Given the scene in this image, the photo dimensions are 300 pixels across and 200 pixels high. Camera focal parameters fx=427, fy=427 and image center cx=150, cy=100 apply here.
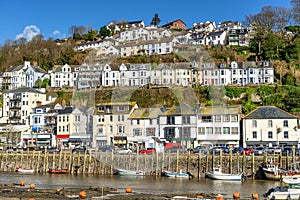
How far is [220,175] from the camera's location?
38844 millimetres

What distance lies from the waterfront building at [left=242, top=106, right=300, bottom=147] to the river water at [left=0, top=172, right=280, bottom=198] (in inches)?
678

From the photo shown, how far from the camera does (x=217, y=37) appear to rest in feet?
336

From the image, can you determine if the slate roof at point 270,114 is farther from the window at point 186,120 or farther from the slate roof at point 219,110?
the window at point 186,120

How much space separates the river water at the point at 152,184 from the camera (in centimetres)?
3309

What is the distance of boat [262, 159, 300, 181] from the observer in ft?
123

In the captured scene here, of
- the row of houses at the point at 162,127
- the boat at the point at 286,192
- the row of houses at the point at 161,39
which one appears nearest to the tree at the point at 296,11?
the row of houses at the point at 161,39

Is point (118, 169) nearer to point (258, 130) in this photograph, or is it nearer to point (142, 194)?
point (142, 194)

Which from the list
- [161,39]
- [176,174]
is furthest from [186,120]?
[161,39]

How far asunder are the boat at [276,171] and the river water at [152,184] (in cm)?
71

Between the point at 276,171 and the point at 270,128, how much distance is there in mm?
17415

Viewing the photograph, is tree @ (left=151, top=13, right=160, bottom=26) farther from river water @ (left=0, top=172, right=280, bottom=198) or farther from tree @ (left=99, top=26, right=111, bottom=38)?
river water @ (left=0, top=172, right=280, bottom=198)

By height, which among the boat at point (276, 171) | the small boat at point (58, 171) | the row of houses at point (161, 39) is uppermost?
the row of houses at point (161, 39)

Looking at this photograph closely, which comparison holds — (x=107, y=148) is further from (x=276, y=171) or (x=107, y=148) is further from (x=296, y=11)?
(x=296, y=11)

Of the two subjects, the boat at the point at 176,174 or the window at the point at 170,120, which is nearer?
the boat at the point at 176,174
